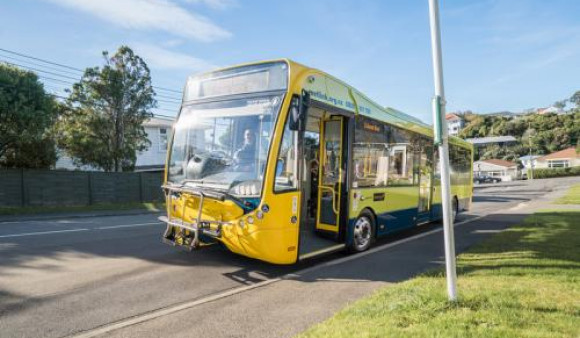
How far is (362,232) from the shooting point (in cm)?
799

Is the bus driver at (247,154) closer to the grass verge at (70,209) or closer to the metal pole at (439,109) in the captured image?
the metal pole at (439,109)

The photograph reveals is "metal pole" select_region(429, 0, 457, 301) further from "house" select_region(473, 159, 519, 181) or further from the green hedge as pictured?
"house" select_region(473, 159, 519, 181)

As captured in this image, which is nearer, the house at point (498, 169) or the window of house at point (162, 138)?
the window of house at point (162, 138)

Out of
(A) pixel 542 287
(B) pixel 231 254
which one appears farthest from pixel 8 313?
(A) pixel 542 287

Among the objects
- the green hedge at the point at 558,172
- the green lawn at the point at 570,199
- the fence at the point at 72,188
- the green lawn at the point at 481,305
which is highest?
the green hedge at the point at 558,172

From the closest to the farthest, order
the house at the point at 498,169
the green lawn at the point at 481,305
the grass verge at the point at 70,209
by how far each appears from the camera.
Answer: the green lawn at the point at 481,305 → the grass verge at the point at 70,209 → the house at the point at 498,169

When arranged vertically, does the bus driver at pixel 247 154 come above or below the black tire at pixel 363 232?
above

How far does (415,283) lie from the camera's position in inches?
210

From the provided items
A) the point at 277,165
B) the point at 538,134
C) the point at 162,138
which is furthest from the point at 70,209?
the point at 538,134

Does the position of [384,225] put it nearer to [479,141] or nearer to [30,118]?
[30,118]

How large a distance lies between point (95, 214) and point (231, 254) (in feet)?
40.9

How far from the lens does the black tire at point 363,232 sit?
25.3 feet

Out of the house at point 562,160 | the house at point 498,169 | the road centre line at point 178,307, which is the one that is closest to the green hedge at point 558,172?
the house at point 498,169

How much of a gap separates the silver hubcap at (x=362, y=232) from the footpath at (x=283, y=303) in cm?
31
